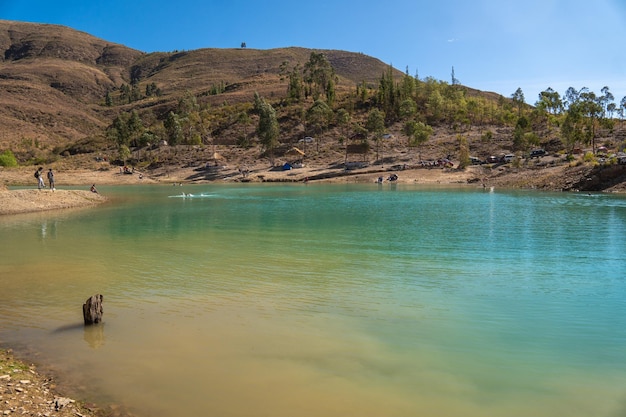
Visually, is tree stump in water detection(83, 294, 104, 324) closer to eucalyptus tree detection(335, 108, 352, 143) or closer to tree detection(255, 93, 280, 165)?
tree detection(255, 93, 280, 165)

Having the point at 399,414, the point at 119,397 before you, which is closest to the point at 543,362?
the point at 399,414

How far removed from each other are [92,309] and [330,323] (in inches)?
268

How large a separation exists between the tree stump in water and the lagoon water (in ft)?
0.98

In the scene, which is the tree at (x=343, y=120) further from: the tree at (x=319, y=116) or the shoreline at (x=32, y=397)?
the shoreline at (x=32, y=397)

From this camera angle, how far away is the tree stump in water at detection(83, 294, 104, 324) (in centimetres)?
1400

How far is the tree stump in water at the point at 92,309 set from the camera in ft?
45.9

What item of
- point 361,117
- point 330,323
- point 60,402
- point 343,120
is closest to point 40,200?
point 330,323

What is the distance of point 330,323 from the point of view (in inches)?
562

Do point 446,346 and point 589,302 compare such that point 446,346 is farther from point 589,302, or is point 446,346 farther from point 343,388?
point 589,302

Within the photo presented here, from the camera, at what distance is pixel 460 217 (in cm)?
4131

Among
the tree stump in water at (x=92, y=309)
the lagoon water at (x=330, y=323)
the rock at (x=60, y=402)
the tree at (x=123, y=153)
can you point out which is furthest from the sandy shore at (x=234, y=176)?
the rock at (x=60, y=402)

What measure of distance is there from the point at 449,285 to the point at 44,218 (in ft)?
128

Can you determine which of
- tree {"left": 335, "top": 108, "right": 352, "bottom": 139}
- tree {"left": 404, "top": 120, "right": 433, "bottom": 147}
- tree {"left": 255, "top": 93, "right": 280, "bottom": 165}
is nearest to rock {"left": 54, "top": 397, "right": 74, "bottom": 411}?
tree {"left": 404, "top": 120, "right": 433, "bottom": 147}

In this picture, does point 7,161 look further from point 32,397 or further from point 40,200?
point 32,397
